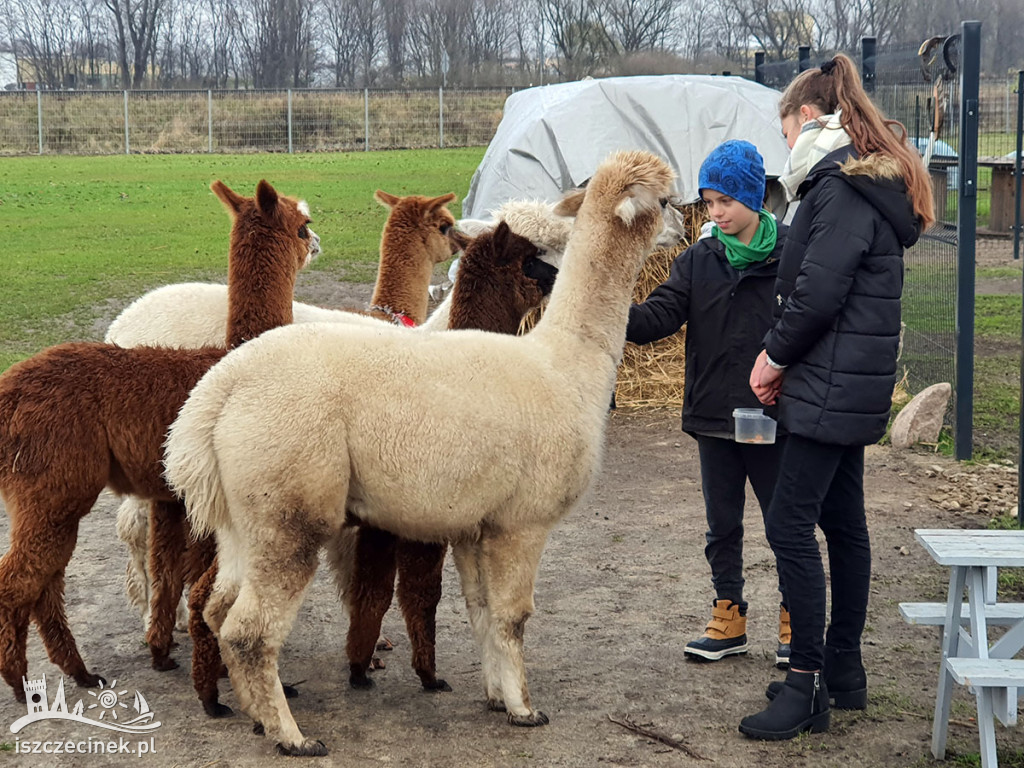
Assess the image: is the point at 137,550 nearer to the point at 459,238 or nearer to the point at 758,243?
the point at 459,238

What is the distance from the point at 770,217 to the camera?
410 cm

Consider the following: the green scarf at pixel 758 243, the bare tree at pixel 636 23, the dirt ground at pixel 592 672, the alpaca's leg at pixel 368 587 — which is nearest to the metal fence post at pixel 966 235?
the dirt ground at pixel 592 672

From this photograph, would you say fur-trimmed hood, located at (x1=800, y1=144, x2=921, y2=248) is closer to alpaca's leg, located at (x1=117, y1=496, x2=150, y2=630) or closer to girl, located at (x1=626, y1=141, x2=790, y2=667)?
girl, located at (x1=626, y1=141, x2=790, y2=667)

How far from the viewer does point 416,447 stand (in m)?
3.53

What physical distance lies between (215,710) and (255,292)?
148 centimetres

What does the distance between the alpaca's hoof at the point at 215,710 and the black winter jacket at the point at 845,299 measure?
Result: 2.06 metres

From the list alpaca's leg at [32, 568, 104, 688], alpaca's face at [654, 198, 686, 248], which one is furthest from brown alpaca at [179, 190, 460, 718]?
alpaca's leg at [32, 568, 104, 688]

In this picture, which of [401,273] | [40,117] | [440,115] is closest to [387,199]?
[401,273]

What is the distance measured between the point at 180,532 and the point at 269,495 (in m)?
0.92

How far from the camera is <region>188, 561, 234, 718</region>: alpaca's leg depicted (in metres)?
3.79

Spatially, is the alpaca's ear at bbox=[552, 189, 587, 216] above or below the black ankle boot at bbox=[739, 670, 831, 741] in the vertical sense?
above

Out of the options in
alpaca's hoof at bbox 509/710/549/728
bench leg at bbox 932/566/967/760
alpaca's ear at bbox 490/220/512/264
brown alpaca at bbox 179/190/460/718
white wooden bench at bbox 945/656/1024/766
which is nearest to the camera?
white wooden bench at bbox 945/656/1024/766

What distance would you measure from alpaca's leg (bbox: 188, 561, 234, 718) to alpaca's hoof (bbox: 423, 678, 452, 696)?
0.73 m

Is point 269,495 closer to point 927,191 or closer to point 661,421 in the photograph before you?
point 927,191
